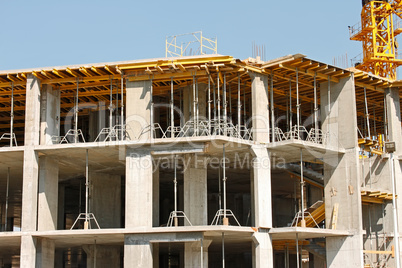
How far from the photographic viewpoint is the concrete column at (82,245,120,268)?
35.8 meters

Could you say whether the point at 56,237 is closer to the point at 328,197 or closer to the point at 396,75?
the point at 328,197

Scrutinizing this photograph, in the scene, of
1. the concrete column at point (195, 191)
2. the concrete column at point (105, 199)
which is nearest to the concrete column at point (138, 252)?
the concrete column at point (195, 191)

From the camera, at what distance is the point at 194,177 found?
106 feet

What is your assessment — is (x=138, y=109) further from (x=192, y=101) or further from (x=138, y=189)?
(x=138, y=189)

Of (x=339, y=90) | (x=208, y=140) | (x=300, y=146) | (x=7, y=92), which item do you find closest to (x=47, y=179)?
(x=7, y=92)

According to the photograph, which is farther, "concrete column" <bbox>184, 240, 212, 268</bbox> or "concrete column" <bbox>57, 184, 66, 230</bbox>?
"concrete column" <bbox>57, 184, 66, 230</bbox>

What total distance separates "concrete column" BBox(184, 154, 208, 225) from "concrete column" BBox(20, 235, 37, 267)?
7809 mm

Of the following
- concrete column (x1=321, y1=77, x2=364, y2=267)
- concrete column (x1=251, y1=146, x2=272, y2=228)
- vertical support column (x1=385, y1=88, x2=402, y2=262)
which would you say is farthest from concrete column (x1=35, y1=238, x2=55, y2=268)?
vertical support column (x1=385, y1=88, x2=402, y2=262)

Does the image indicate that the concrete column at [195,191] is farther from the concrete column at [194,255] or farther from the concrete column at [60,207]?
the concrete column at [60,207]

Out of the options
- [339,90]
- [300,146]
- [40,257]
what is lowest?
[40,257]

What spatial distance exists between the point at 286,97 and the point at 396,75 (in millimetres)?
12848

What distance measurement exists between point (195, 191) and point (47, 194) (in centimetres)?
786

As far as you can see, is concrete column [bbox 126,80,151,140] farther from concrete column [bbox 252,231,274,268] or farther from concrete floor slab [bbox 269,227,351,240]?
concrete floor slab [bbox 269,227,351,240]

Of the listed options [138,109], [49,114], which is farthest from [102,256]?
[138,109]
